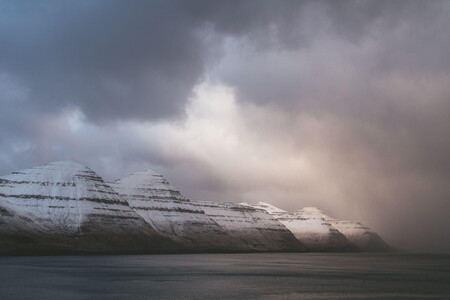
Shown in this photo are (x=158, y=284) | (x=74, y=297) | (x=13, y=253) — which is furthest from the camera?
(x=13, y=253)

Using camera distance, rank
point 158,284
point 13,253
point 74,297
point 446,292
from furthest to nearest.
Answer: point 13,253 < point 158,284 < point 446,292 < point 74,297

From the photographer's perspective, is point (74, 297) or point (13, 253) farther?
point (13, 253)

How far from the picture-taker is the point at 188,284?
68375 millimetres

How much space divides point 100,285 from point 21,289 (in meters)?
9.39

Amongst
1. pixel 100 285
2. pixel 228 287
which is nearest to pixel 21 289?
pixel 100 285

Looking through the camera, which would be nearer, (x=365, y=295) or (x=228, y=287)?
(x=365, y=295)

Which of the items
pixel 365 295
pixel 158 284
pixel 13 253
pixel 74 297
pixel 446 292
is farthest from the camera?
pixel 13 253

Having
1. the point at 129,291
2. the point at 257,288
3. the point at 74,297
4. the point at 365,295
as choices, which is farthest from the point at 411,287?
the point at 74,297

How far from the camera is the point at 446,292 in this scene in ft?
202

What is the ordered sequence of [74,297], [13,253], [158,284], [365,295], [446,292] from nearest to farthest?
[74,297], [365,295], [446,292], [158,284], [13,253]

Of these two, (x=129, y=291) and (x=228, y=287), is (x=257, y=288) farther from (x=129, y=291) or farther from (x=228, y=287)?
(x=129, y=291)

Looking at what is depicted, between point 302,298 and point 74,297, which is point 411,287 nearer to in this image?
point 302,298

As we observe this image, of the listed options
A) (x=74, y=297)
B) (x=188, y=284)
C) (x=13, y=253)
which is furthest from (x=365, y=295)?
(x=13, y=253)

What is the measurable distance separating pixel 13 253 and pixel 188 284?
488 feet
